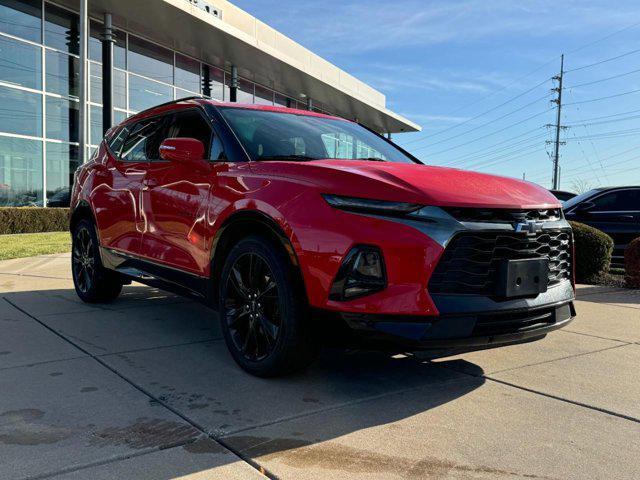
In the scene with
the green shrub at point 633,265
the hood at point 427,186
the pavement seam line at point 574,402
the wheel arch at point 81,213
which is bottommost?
the pavement seam line at point 574,402

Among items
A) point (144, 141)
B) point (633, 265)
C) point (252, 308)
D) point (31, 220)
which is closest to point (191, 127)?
point (144, 141)

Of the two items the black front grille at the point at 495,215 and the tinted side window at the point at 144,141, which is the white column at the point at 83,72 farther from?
the black front grille at the point at 495,215

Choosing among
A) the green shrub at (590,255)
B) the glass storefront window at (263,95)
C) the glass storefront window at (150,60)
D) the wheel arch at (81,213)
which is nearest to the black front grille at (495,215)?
the wheel arch at (81,213)

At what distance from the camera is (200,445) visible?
259 centimetres

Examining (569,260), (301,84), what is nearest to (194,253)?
(569,260)

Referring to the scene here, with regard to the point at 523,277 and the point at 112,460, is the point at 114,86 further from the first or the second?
the point at 112,460

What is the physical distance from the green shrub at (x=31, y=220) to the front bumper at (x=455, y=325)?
13.4 meters

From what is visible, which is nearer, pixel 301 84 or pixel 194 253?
pixel 194 253

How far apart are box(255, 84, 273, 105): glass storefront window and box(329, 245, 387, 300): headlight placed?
2368 cm

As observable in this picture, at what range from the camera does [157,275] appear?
179 inches

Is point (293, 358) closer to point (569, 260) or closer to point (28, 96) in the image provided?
point (569, 260)

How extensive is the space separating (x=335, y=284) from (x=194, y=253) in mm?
1439

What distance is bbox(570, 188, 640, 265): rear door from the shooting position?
32.3 ft

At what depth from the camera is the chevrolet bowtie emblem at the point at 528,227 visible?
3.15m
